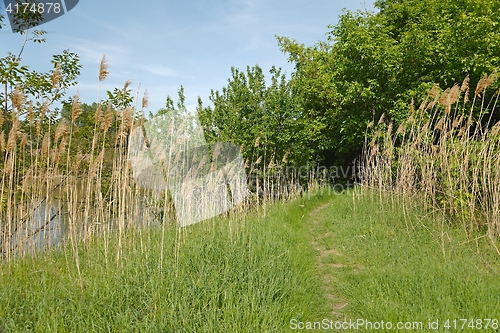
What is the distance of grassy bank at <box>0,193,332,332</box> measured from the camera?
2918 mm

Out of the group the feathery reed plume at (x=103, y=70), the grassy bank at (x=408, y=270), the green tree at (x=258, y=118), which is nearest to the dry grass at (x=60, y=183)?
the feathery reed plume at (x=103, y=70)

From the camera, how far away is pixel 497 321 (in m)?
2.92

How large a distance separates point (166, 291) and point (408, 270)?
9.75 feet

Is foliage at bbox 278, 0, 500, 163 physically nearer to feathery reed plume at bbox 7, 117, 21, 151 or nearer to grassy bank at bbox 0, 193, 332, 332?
grassy bank at bbox 0, 193, 332, 332

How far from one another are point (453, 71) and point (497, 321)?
10547 mm

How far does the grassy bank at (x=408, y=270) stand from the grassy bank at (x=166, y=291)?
0.55 m

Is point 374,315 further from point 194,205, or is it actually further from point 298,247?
point 194,205

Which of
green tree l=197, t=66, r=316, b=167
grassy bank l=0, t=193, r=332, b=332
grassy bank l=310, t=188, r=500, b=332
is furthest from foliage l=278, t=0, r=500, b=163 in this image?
grassy bank l=0, t=193, r=332, b=332

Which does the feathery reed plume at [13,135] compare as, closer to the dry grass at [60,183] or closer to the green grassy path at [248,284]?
the dry grass at [60,183]

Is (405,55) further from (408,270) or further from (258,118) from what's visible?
(408,270)

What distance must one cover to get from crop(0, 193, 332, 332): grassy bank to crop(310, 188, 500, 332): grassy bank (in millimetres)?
548

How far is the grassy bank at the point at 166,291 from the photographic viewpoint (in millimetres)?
2918

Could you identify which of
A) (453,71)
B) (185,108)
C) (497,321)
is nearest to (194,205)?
(185,108)

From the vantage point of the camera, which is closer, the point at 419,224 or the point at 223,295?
the point at 223,295
